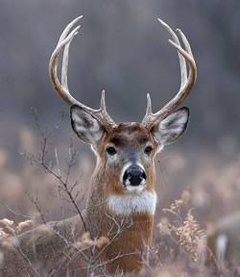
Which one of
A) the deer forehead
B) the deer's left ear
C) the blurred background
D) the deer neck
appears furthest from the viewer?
the blurred background

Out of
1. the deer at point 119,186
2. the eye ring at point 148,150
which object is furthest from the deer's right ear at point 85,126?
the eye ring at point 148,150

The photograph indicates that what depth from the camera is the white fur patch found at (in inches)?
320

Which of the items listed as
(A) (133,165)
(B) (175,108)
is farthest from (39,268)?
(B) (175,108)

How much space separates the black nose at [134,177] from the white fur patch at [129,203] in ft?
0.34

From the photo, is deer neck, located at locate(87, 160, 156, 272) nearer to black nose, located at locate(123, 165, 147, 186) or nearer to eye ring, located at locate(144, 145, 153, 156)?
black nose, located at locate(123, 165, 147, 186)

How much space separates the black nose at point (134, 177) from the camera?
26.4 ft

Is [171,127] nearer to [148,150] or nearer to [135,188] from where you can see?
[148,150]

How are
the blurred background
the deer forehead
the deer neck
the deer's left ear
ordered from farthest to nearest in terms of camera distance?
the blurred background, the deer's left ear, the deer forehead, the deer neck

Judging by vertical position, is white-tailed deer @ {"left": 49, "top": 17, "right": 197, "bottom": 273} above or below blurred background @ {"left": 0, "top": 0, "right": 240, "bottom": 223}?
above

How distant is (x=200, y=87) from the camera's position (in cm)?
2614

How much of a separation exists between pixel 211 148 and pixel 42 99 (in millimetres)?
4471

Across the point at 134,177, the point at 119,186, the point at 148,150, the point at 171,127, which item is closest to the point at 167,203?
the point at 171,127

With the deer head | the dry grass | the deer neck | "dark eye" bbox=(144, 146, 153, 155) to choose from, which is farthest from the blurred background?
the deer neck

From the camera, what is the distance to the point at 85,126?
8.70 m
